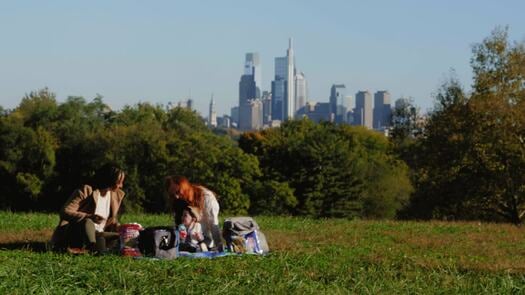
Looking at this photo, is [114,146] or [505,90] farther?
[114,146]

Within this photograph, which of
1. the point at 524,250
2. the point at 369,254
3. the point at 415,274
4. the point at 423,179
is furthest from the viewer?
the point at 423,179

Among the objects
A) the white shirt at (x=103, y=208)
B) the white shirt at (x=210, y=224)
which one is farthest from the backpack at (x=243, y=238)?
the white shirt at (x=103, y=208)

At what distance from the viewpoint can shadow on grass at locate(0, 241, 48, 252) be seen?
12562 mm

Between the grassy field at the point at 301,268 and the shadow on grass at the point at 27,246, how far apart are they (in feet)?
0.05

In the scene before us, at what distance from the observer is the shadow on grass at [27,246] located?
495 inches

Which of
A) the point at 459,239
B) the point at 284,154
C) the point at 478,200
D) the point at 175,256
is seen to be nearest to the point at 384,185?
the point at 284,154

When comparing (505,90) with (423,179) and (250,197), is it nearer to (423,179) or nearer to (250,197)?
(423,179)

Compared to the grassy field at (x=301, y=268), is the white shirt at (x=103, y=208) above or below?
above

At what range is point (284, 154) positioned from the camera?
64.9m

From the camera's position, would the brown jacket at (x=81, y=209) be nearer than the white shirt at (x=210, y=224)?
Yes

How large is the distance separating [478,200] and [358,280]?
28792 mm

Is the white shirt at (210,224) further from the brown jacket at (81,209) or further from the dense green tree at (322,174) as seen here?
the dense green tree at (322,174)

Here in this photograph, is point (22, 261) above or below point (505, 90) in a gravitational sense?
below

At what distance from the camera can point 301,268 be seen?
10.6 meters
